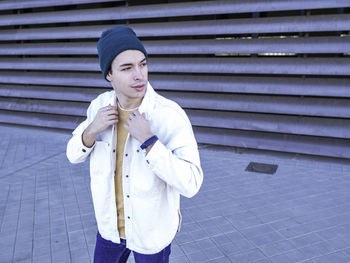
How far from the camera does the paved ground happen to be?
352 cm

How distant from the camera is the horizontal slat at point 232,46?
5.73m

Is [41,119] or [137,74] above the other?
A: [137,74]

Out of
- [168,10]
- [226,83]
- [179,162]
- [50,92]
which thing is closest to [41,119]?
[50,92]

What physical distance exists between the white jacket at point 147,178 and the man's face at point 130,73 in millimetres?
91

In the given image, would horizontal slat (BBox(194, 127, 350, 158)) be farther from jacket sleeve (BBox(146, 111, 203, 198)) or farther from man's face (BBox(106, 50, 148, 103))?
man's face (BBox(106, 50, 148, 103))

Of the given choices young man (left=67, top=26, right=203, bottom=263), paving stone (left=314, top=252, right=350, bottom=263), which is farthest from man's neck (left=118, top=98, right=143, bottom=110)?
paving stone (left=314, top=252, right=350, bottom=263)

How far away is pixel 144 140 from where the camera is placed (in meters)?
1.65

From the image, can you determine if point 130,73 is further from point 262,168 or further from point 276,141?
point 276,141

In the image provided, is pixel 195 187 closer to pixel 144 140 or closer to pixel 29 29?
pixel 144 140

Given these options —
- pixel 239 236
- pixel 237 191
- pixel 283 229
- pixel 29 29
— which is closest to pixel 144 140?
pixel 239 236

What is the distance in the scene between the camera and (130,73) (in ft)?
5.67

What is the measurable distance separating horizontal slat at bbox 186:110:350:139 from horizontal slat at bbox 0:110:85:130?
10.2 ft

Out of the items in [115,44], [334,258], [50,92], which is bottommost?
[334,258]

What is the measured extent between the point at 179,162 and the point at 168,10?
18.6 ft
